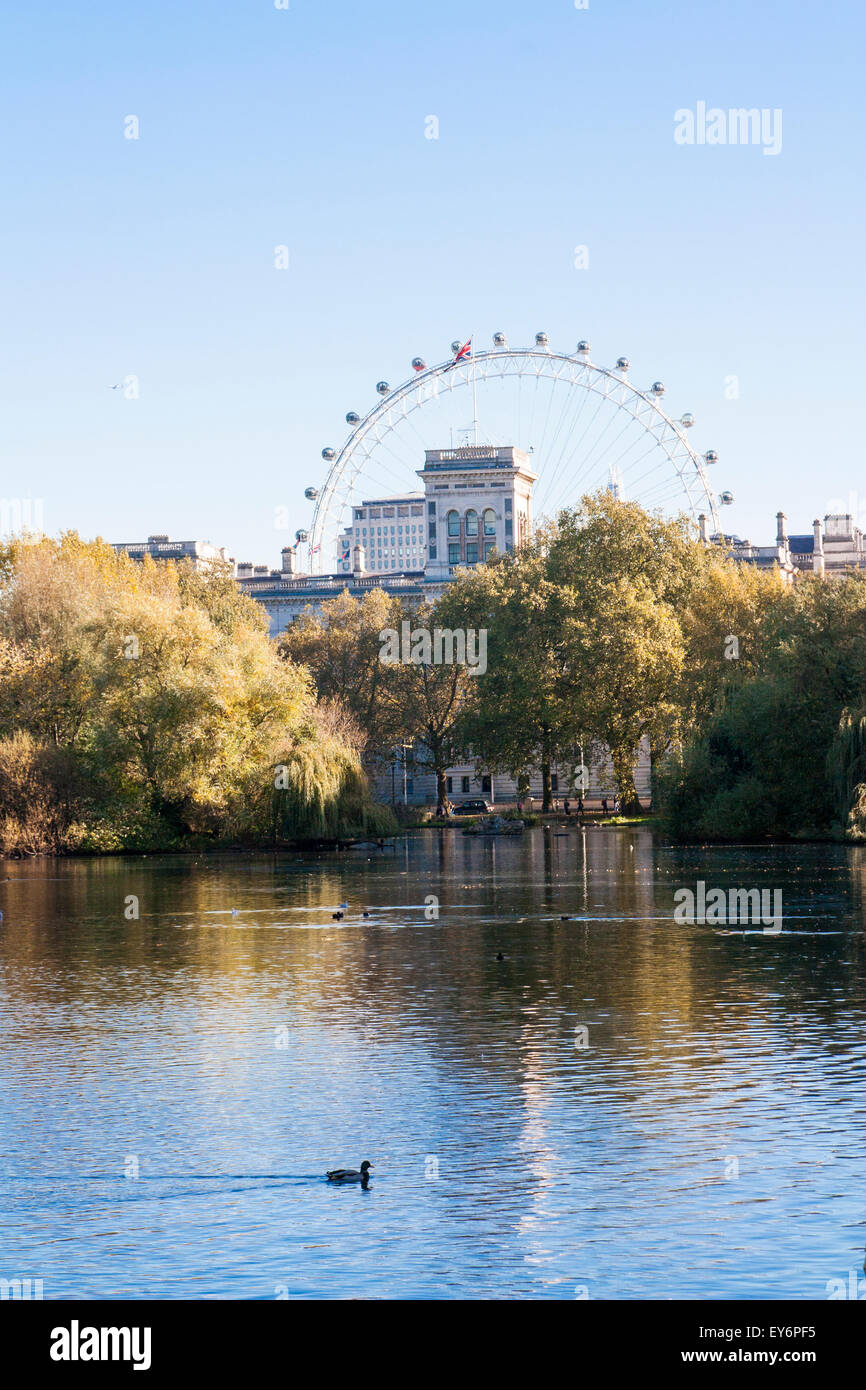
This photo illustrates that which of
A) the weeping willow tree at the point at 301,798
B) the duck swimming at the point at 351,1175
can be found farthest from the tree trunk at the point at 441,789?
the duck swimming at the point at 351,1175

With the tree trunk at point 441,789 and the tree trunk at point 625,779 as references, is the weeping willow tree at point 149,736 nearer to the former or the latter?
the tree trunk at point 625,779

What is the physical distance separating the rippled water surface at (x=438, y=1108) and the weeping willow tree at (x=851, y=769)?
29434mm

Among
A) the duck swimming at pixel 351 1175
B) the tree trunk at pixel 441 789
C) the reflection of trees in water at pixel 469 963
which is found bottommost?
the duck swimming at pixel 351 1175

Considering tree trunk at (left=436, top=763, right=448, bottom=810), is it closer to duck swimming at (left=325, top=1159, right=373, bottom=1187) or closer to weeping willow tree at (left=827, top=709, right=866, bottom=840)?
weeping willow tree at (left=827, top=709, right=866, bottom=840)

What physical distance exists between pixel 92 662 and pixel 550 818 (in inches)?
1938

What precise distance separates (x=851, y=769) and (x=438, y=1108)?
57.3 metres

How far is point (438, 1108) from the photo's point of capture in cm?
2477

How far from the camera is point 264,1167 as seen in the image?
22.0 meters

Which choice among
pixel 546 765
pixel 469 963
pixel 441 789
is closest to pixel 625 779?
pixel 546 765

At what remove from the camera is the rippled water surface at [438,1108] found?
18234 mm

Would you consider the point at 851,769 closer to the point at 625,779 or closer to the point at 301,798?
the point at 301,798

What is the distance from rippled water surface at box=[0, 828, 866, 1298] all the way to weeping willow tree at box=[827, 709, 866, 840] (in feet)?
96.6
